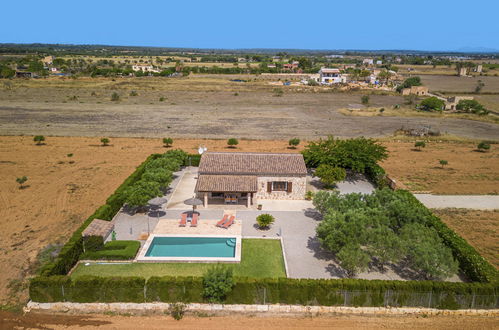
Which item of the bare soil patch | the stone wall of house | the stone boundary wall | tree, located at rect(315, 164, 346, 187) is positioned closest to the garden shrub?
the stone boundary wall

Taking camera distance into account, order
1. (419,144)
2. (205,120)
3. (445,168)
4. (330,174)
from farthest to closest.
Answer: (205,120), (419,144), (445,168), (330,174)

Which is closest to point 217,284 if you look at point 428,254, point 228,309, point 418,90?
point 228,309

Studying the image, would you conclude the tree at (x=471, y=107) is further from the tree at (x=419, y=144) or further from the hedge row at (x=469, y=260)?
the hedge row at (x=469, y=260)

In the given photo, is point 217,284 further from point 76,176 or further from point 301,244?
point 76,176

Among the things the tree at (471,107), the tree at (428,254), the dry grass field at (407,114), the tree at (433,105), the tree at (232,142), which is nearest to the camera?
the tree at (428,254)

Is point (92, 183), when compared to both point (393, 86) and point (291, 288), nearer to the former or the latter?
point (291, 288)

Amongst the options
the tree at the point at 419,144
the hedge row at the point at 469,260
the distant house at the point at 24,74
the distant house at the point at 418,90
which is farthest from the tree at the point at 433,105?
the distant house at the point at 24,74

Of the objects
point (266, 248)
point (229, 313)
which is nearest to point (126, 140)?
point (266, 248)
